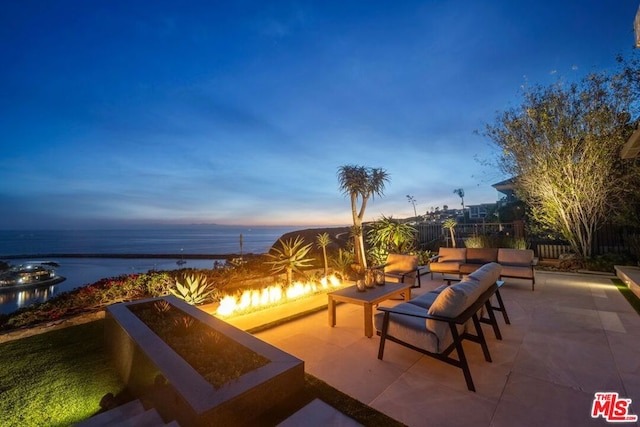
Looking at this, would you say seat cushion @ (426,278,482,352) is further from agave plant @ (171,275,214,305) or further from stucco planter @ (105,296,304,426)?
agave plant @ (171,275,214,305)

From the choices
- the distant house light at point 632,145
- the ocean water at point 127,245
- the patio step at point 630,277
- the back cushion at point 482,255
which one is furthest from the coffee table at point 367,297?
the ocean water at point 127,245

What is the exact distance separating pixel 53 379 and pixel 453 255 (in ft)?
22.9

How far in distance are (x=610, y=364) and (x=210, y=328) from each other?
387 cm

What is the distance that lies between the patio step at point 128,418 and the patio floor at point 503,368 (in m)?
1.25

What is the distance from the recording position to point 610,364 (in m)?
2.44

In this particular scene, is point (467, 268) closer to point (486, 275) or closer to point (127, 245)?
point (486, 275)

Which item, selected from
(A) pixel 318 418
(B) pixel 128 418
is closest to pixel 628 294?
(A) pixel 318 418

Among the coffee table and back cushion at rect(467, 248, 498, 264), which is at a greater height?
back cushion at rect(467, 248, 498, 264)

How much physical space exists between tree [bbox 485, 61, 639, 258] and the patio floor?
464 centimetres

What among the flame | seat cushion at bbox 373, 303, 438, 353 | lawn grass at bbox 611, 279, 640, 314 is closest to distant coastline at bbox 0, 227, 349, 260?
the flame

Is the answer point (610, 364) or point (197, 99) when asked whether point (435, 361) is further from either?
point (197, 99)

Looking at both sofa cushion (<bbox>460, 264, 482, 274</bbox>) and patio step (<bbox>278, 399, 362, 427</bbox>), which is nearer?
patio step (<bbox>278, 399, 362, 427</bbox>)

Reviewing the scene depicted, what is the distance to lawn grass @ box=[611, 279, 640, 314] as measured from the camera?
4113 mm

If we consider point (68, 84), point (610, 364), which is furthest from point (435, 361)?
point (68, 84)
